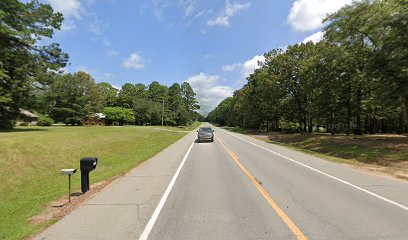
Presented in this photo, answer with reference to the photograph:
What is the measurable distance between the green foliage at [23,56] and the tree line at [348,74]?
31.0 m

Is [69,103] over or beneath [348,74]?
beneath

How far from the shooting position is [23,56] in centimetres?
3059

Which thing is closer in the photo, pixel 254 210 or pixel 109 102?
pixel 254 210

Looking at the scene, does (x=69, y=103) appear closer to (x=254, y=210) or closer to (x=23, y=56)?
(x=23, y=56)

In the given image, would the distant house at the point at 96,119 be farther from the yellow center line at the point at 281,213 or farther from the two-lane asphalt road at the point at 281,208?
the yellow center line at the point at 281,213

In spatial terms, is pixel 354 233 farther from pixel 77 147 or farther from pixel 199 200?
pixel 77 147

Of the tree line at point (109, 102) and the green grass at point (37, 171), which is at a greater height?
the tree line at point (109, 102)

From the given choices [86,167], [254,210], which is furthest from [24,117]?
[254,210]

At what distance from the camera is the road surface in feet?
17.0

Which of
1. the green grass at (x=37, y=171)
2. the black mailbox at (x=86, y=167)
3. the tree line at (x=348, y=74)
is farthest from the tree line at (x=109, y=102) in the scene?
the tree line at (x=348, y=74)

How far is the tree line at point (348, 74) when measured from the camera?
65.3ft

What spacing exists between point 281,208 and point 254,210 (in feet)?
2.26

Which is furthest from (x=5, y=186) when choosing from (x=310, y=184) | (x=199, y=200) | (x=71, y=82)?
(x=71, y=82)

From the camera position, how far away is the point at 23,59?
30719mm
